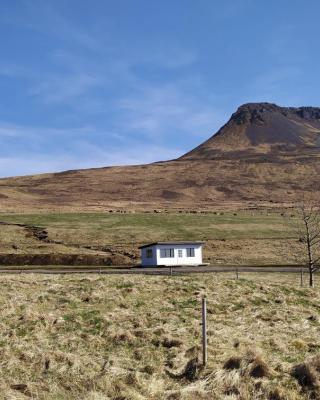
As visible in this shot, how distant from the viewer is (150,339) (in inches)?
671

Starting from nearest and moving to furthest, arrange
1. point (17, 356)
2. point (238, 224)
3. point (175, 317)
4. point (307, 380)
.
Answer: point (307, 380) < point (17, 356) < point (175, 317) < point (238, 224)

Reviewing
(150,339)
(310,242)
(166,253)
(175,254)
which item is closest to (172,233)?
(175,254)

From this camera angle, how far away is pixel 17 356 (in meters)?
15.1

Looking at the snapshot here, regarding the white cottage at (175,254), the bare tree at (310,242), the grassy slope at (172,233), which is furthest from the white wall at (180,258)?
the bare tree at (310,242)

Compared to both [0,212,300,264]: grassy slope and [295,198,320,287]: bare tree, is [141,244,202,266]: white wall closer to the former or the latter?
[0,212,300,264]: grassy slope

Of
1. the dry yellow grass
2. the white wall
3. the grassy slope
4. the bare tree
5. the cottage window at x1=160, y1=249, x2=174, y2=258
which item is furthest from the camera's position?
the grassy slope

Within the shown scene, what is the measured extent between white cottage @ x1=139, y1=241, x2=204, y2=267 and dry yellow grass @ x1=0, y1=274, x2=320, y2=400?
130 ft

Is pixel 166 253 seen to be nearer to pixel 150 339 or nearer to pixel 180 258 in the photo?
pixel 180 258

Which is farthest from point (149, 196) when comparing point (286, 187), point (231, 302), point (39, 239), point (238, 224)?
point (231, 302)

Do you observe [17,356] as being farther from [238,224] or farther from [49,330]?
[238,224]

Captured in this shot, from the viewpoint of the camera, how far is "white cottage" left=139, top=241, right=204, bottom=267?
2565 inches

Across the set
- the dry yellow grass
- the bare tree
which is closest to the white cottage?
the bare tree

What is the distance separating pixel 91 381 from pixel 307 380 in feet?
18.5

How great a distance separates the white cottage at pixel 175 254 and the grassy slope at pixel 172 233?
3.32 m
